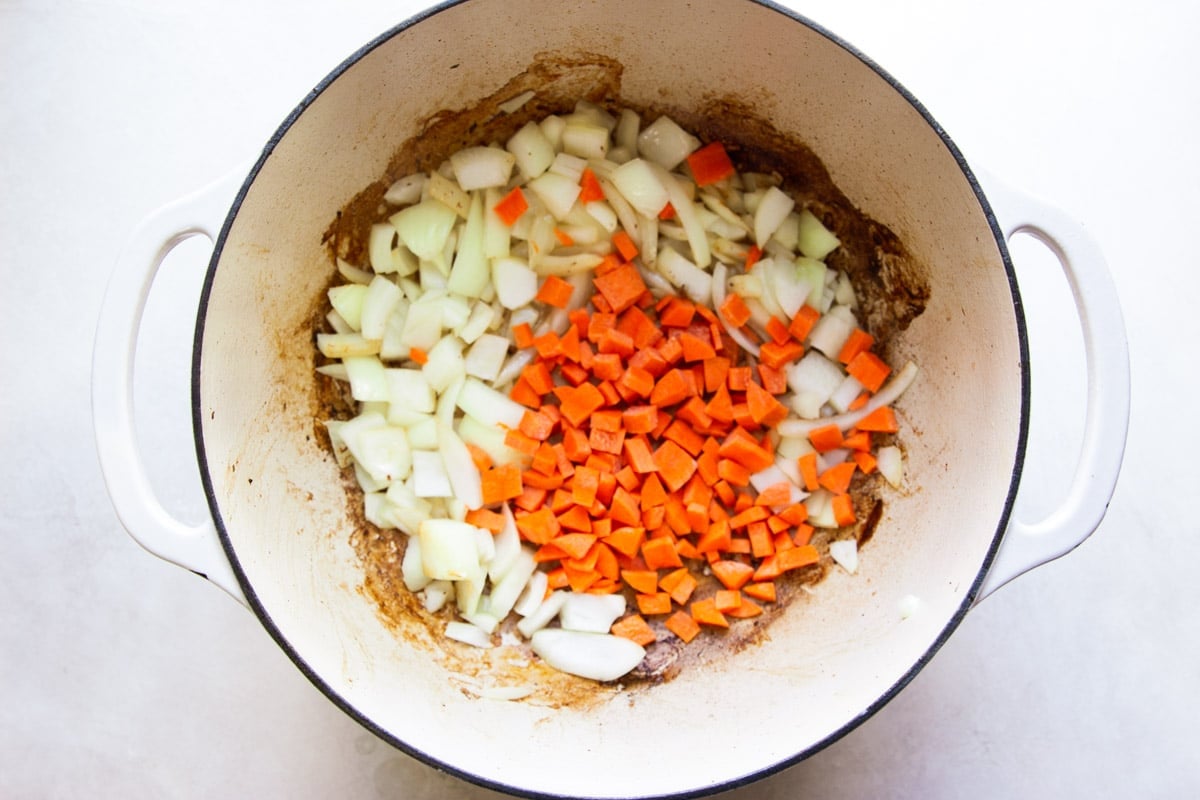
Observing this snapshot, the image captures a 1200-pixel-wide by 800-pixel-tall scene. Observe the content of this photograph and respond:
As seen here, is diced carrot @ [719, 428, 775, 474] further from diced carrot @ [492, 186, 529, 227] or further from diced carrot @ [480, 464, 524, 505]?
diced carrot @ [492, 186, 529, 227]

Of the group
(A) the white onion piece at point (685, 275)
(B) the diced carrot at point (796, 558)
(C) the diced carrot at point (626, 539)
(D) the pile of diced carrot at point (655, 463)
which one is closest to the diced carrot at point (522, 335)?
(D) the pile of diced carrot at point (655, 463)

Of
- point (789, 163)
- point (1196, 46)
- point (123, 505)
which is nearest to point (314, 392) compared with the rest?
point (123, 505)

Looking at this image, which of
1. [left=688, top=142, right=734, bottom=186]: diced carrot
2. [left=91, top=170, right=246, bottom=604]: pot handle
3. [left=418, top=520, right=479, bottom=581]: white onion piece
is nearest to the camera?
[left=91, top=170, right=246, bottom=604]: pot handle

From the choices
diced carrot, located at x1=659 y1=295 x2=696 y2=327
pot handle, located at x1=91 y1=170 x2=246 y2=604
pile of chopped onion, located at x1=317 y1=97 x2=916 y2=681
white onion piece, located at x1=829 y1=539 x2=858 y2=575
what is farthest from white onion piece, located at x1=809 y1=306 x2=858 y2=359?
pot handle, located at x1=91 y1=170 x2=246 y2=604

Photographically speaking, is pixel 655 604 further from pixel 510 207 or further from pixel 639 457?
pixel 510 207

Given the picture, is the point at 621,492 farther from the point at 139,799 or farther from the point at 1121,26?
the point at 1121,26

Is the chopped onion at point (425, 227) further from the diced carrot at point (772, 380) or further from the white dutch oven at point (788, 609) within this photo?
the diced carrot at point (772, 380)
